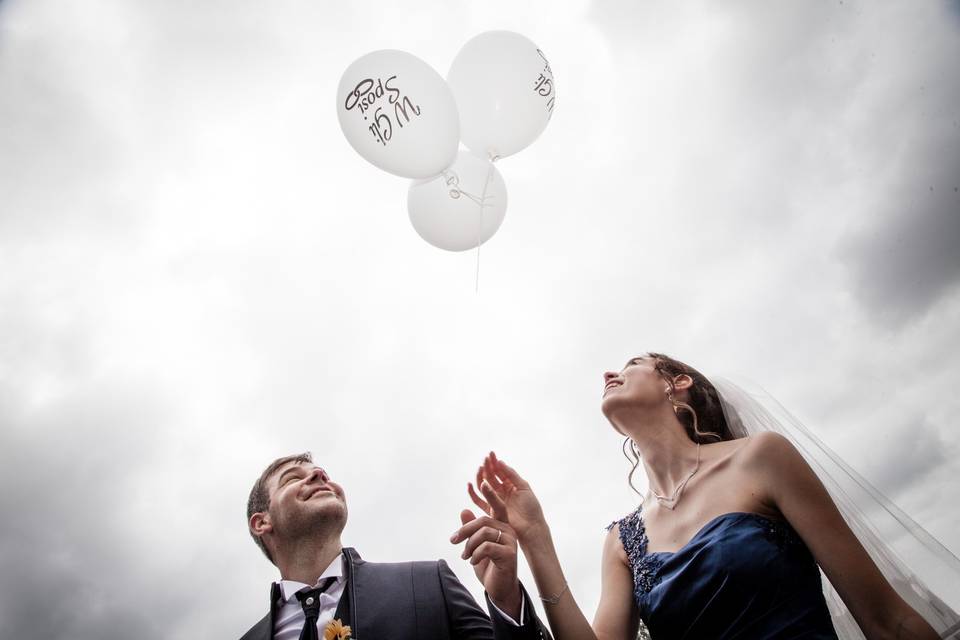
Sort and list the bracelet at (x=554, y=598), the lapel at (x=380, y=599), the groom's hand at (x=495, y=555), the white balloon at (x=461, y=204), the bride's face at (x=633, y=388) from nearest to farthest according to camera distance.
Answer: the groom's hand at (x=495, y=555)
the bracelet at (x=554, y=598)
the lapel at (x=380, y=599)
the bride's face at (x=633, y=388)
the white balloon at (x=461, y=204)

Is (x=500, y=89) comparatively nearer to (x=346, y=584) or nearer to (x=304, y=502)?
(x=304, y=502)

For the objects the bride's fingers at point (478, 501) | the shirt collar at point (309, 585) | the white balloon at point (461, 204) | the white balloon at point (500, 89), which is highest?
the white balloon at point (500, 89)

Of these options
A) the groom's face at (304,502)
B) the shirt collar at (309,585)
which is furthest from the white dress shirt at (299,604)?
the groom's face at (304,502)

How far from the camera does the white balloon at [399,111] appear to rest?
2.95 meters

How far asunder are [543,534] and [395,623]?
1014 millimetres

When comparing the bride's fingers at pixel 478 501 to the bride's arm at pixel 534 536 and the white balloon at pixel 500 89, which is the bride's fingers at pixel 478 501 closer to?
the bride's arm at pixel 534 536

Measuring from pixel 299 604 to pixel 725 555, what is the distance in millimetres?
2397

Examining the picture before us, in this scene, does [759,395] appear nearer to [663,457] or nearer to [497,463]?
[663,457]

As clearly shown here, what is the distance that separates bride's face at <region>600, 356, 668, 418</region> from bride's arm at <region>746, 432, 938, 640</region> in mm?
691

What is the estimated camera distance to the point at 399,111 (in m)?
2.94

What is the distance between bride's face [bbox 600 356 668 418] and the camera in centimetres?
290

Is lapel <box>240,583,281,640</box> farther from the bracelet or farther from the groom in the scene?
the bracelet

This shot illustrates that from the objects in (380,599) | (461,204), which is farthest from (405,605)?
(461,204)

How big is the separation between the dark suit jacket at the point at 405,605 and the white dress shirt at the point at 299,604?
49mm
